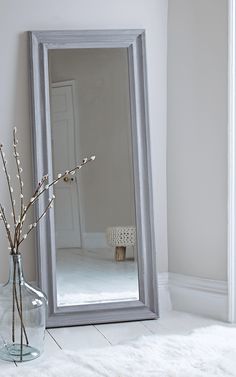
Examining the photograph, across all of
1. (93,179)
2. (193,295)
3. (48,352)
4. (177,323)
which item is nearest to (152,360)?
(48,352)

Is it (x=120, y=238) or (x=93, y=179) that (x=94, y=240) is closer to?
(x=120, y=238)

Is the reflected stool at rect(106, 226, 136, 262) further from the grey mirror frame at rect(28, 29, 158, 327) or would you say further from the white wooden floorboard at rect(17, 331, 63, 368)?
the white wooden floorboard at rect(17, 331, 63, 368)

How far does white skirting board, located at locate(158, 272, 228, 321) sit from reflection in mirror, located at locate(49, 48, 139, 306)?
0.25 metres

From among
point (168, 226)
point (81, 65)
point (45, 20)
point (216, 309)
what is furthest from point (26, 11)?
point (216, 309)

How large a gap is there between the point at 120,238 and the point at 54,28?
122 centimetres

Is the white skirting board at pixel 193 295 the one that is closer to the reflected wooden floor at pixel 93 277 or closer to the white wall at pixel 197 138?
the white wall at pixel 197 138

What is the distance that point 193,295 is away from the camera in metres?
3.76

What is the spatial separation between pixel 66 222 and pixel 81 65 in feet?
2.84

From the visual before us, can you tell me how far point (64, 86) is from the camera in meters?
3.61

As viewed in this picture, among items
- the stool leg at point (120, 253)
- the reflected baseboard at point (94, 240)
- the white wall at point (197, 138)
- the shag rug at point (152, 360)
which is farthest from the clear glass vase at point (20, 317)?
the white wall at point (197, 138)

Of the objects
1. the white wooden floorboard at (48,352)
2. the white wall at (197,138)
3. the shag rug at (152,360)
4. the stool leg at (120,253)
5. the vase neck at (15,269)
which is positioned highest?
the white wall at (197,138)

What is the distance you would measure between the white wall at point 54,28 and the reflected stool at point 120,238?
0.94 feet

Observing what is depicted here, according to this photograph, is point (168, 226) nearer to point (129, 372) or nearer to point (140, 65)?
point (140, 65)

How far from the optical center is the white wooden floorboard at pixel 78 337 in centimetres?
324
